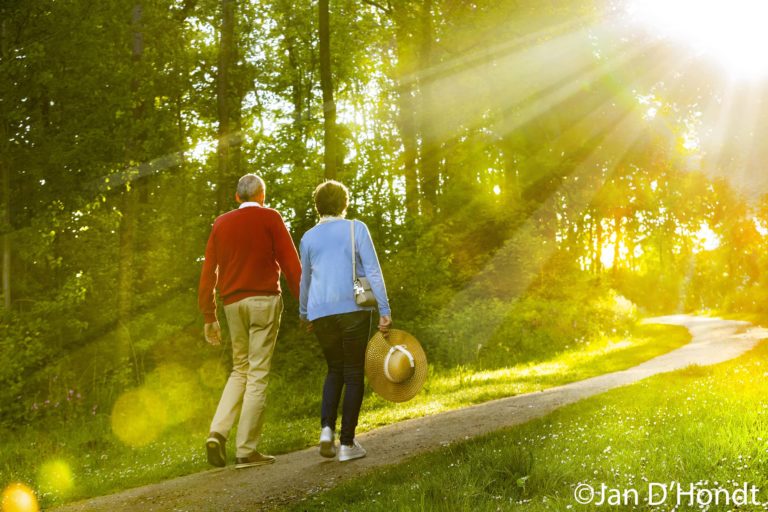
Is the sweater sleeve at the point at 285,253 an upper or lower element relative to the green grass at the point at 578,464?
upper

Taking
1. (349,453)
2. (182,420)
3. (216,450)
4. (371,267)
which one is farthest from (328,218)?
(182,420)

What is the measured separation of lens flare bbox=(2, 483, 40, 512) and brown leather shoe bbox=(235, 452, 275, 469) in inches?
66.0

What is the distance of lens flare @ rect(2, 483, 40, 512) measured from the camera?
6203 millimetres

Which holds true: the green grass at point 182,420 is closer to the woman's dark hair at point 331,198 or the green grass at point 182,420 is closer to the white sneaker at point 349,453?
the white sneaker at point 349,453

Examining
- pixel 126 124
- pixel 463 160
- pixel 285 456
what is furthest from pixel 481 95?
pixel 285 456

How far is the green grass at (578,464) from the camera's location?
4.61 metres

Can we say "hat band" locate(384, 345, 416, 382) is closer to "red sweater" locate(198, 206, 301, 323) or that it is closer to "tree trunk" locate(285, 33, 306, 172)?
"red sweater" locate(198, 206, 301, 323)

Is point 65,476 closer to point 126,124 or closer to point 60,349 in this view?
point 60,349

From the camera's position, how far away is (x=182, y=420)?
440 inches

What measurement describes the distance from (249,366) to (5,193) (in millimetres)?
7417

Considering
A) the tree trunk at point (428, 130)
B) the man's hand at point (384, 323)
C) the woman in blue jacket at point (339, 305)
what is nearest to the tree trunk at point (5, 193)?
the woman in blue jacket at point (339, 305)

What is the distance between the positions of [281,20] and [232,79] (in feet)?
34.1

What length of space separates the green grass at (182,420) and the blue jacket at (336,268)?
2210 mm

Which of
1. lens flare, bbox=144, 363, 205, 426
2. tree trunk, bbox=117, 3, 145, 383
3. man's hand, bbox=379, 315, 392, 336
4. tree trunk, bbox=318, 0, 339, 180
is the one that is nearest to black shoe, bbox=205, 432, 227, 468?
man's hand, bbox=379, 315, 392, 336
